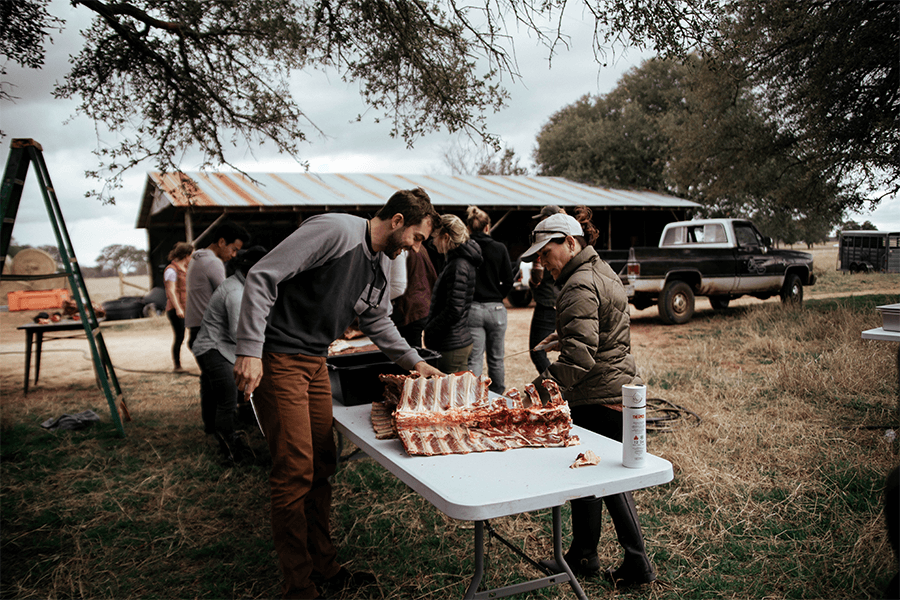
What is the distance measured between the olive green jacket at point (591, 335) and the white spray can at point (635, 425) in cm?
51

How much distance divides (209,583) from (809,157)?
410 inches

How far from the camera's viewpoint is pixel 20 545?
3.61 m

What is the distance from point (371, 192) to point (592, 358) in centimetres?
1595

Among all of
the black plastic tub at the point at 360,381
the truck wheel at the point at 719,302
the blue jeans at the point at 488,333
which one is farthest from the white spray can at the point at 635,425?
the truck wheel at the point at 719,302

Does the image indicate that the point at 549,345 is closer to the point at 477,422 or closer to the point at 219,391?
the point at 477,422

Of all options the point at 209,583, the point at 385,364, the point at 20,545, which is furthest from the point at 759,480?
the point at 20,545

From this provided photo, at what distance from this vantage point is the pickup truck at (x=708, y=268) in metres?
11.4

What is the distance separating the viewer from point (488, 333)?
5215 mm

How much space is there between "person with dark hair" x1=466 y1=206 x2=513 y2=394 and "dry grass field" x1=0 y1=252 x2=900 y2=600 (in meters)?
1.42

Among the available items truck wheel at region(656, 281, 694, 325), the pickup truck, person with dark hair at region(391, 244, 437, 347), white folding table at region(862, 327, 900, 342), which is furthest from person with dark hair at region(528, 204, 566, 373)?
truck wheel at region(656, 281, 694, 325)

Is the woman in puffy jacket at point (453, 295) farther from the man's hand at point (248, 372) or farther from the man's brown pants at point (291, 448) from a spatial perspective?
the man's hand at point (248, 372)

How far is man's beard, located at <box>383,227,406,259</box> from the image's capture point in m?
2.74

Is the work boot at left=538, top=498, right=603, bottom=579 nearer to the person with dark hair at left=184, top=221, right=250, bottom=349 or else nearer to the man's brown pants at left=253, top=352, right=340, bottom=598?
the man's brown pants at left=253, top=352, right=340, bottom=598

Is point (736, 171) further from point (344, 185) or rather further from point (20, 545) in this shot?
point (20, 545)
